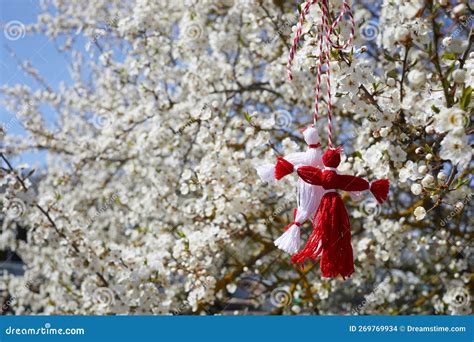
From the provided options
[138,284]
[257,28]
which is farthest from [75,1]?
[138,284]

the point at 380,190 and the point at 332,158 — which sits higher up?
the point at 332,158

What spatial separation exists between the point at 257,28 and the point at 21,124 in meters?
2.53

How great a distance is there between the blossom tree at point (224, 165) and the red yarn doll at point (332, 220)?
32 centimetres

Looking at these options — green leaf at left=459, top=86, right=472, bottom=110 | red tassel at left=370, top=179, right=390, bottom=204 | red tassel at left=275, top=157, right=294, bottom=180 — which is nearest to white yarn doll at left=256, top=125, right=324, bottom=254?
red tassel at left=275, top=157, right=294, bottom=180

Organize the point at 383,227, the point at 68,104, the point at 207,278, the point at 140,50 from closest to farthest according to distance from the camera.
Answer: the point at 207,278 < the point at 383,227 < the point at 140,50 < the point at 68,104

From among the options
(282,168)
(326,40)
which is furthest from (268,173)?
(326,40)

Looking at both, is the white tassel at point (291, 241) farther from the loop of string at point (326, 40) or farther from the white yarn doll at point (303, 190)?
the loop of string at point (326, 40)

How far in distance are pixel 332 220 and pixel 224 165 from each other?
4.87 feet

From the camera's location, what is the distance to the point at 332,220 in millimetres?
1771

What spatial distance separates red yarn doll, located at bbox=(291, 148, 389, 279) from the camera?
5.81ft

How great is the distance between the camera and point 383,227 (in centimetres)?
339

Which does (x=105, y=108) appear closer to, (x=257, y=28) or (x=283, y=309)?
(x=257, y=28)

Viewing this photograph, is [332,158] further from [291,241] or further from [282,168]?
[291,241]

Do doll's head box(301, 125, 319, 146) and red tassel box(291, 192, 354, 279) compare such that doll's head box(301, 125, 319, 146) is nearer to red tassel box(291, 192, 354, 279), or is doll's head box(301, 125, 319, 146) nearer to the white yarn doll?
the white yarn doll
